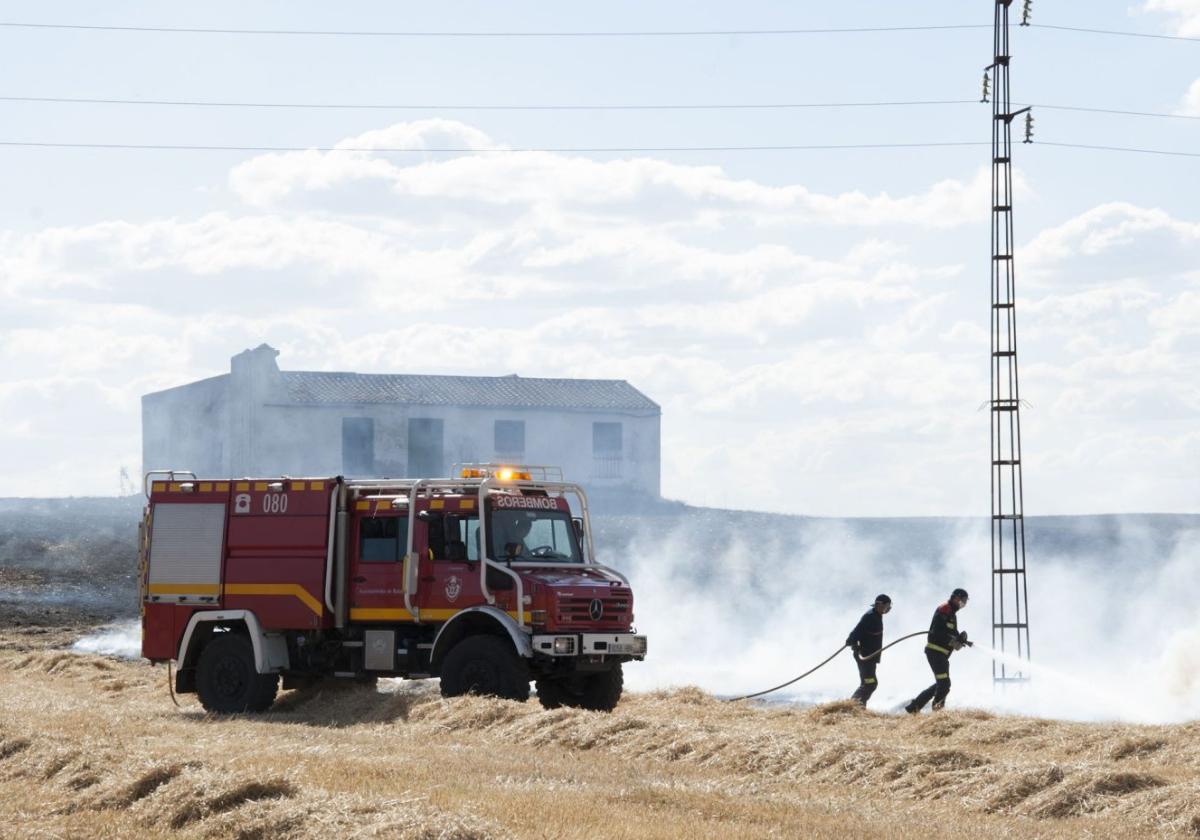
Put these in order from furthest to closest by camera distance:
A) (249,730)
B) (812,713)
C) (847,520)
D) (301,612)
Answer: (847,520)
(301,612)
(812,713)
(249,730)

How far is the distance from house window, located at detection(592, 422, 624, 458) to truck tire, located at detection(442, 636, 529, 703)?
65.9m

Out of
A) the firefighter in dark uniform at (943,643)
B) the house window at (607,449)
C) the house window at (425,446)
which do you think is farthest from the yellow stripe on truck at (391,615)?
the house window at (607,449)

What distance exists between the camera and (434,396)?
3241 inches

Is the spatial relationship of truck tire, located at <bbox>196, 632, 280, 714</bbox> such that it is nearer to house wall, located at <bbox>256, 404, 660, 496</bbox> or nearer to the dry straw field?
the dry straw field

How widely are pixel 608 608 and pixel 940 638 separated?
413 cm

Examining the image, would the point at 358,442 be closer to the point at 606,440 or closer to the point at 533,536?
the point at 606,440

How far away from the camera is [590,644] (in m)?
20.1

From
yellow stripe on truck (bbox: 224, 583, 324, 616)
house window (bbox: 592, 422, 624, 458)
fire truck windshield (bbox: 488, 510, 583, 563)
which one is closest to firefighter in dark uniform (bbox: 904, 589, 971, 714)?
fire truck windshield (bbox: 488, 510, 583, 563)

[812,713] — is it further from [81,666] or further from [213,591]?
[81,666]

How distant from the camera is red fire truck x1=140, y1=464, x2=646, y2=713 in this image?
20.1 metres

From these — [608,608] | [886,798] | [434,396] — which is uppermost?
[434,396]

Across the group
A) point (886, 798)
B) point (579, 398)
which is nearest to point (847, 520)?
point (579, 398)

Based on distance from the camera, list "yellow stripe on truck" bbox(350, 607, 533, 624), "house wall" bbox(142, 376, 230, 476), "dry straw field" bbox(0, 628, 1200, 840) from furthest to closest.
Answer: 1. "house wall" bbox(142, 376, 230, 476)
2. "yellow stripe on truck" bbox(350, 607, 533, 624)
3. "dry straw field" bbox(0, 628, 1200, 840)

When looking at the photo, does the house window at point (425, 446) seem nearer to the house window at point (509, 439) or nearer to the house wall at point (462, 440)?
the house wall at point (462, 440)
